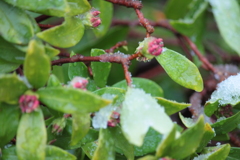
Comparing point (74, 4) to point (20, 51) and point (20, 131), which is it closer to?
point (20, 51)

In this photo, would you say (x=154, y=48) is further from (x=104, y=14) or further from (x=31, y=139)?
(x=104, y=14)

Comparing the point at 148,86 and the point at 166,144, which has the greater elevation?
the point at 166,144

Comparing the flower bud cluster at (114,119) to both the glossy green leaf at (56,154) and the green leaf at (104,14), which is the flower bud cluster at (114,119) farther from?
the green leaf at (104,14)

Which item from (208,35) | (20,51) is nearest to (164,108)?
(20,51)

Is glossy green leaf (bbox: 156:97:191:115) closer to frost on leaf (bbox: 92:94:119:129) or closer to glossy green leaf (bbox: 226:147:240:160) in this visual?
frost on leaf (bbox: 92:94:119:129)

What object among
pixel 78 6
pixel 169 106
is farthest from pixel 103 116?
pixel 78 6

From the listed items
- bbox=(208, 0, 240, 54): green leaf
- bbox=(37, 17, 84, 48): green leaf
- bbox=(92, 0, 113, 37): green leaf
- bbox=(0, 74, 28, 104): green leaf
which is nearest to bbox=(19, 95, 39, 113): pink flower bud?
bbox=(0, 74, 28, 104): green leaf
